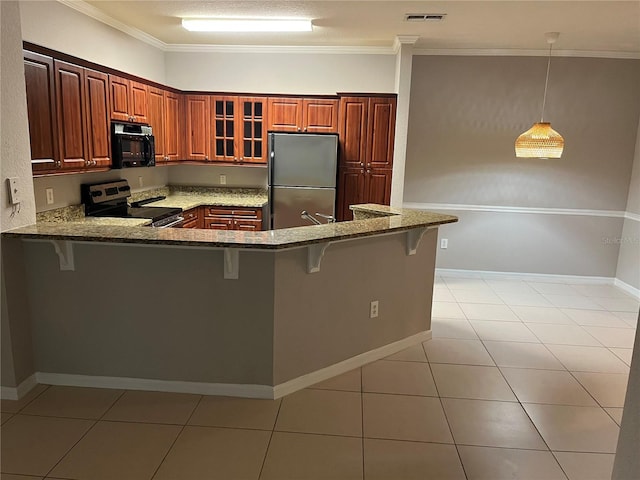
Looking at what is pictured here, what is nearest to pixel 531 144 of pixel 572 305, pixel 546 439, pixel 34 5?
pixel 572 305

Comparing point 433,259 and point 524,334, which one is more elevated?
point 433,259

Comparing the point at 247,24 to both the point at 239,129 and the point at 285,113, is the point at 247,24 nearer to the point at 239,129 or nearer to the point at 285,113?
the point at 285,113

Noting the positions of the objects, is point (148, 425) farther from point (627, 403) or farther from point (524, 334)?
point (524, 334)

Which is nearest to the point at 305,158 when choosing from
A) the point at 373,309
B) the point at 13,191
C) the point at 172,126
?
the point at 172,126

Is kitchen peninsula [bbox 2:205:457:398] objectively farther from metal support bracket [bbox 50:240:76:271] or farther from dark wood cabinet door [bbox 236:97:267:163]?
dark wood cabinet door [bbox 236:97:267:163]

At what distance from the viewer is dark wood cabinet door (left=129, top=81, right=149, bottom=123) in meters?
4.25

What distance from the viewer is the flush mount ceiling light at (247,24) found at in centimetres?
421

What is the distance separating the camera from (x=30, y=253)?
2580mm

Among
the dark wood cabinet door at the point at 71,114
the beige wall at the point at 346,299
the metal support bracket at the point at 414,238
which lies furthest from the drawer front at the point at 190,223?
the metal support bracket at the point at 414,238

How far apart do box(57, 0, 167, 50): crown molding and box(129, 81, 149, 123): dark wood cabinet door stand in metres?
0.59

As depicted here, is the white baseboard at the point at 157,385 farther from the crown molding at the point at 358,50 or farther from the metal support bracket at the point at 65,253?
the crown molding at the point at 358,50

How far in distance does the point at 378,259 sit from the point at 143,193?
3.31 meters

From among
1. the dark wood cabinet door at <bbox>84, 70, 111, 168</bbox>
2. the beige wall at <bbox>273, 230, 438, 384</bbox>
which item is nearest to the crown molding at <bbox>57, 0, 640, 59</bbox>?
the dark wood cabinet door at <bbox>84, 70, 111, 168</bbox>

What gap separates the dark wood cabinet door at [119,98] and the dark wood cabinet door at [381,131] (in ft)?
8.13
